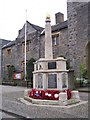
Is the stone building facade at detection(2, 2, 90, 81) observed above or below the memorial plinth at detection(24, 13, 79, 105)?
above

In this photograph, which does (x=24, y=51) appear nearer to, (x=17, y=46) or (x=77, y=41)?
(x=17, y=46)

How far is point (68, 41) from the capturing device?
23.5 m

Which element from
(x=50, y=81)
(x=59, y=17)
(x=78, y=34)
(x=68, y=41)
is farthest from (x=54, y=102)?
(x=59, y=17)

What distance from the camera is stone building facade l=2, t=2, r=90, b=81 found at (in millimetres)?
21234

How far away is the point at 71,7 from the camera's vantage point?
914 inches

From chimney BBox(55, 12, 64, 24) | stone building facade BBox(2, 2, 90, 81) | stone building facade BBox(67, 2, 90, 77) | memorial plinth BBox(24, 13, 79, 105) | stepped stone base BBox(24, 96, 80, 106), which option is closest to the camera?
stepped stone base BBox(24, 96, 80, 106)

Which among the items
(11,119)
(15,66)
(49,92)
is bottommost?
(11,119)

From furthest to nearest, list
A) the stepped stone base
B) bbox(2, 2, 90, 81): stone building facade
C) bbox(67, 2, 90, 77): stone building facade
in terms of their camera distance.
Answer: bbox(2, 2, 90, 81): stone building facade → bbox(67, 2, 90, 77): stone building facade → the stepped stone base

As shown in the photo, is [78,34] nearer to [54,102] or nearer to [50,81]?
[50,81]

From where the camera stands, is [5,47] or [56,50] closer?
[56,50]

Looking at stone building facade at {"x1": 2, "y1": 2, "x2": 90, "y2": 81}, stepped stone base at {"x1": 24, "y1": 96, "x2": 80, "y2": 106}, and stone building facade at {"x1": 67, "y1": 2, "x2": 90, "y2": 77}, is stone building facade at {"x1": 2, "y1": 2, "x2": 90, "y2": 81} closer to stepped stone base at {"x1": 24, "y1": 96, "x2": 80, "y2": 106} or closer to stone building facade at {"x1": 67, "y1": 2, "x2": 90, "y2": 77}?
stone building facade at {"x1": 67, "y1": 2, "x2": 90, "y2": 77}

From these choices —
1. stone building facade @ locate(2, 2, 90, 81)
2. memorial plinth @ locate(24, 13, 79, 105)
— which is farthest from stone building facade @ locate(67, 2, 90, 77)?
memorial plinth @ locate(24, 13, 79, 105)

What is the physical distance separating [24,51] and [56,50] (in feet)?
21.8

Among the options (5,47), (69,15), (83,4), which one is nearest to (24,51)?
(5,47)
